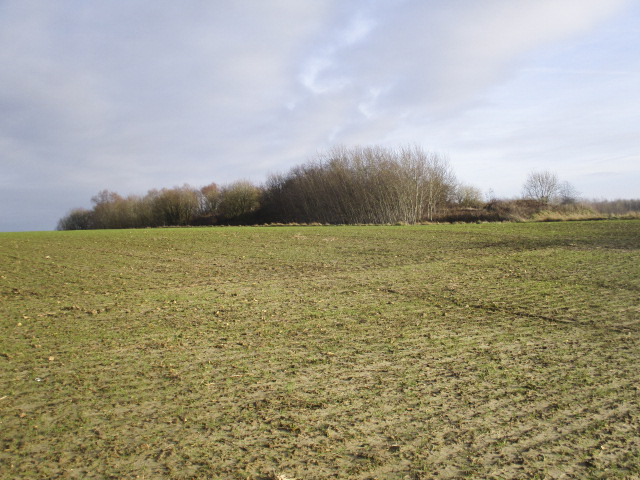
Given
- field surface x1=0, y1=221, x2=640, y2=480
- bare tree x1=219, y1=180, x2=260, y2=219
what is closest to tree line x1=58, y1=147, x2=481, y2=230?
bare tree x1=219, y1=180, x2=260, y2=219

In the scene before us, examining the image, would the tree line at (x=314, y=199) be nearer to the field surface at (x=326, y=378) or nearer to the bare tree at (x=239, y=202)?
the bare tree at (x=239, y=202)

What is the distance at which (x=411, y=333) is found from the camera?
7207 millimetres

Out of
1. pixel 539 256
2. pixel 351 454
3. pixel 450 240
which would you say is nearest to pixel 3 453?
pixel 351 454

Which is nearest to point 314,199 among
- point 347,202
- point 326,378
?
point 347,202

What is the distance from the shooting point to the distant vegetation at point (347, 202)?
48312mm

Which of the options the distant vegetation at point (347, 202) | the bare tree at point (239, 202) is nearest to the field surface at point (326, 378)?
the distant vegetation at point (347, 202)

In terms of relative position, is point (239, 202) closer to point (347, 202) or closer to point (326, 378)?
point (347, 202)

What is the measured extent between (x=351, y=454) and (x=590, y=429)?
2.00 m

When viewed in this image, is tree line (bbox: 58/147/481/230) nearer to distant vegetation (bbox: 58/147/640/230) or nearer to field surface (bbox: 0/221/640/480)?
distant vegetation (bbox: 58/147/640/230)

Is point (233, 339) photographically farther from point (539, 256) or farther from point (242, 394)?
point (539, 256)

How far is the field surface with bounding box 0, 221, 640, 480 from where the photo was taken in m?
3.70

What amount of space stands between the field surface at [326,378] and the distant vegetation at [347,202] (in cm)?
3249

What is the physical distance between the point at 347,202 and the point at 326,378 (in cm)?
4754

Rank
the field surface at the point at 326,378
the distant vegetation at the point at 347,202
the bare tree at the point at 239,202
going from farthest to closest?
1. the bare tree at the point at 239,202
2. the distant vegetation at the point at 347,202
3. the field surface at the point at 326,378
